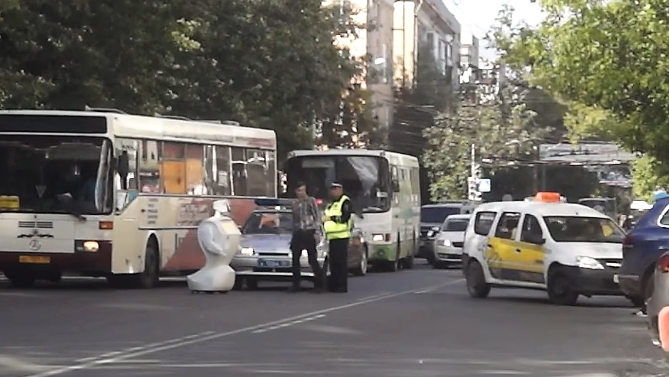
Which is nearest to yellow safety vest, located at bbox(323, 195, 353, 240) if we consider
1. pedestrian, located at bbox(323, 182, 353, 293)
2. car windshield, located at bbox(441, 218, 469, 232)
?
pedestrian, located at bbox(323, 182, 353, 293)

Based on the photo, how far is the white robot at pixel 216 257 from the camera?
23484 millimetres

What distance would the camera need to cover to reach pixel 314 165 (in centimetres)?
3506

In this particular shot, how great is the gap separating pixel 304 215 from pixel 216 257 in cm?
160

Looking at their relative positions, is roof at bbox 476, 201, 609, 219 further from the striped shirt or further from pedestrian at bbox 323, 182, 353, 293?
the striped shirt

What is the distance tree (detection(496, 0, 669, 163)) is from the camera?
2692 centimetres

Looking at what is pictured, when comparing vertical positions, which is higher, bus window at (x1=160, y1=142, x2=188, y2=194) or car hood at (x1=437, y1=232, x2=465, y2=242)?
bus window at (x1=160, y1=142, x2=188, y2=194)

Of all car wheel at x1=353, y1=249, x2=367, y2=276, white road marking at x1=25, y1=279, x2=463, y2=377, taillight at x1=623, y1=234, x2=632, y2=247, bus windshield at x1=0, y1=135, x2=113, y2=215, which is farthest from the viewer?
car wheel at x1=353, y1=249, x2=367, y2=276

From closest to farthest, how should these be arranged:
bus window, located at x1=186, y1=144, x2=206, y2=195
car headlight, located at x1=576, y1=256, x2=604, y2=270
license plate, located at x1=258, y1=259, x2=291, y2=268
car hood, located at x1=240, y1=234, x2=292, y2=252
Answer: car headlight, located at x1=576, y1=256, x2=604, y2=270, license plate, located at x1=258, y1=259, x2=291, y2=268, car hood, located at x1=240, y1=234, x2=292, y2=252, bus window, located at x1=186, y1=144, x2=206, y2=195

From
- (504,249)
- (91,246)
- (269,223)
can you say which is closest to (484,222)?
(504,249)

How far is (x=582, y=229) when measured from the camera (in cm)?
2362

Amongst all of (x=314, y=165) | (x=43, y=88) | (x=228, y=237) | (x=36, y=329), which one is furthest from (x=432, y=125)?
(x=36, y=329)

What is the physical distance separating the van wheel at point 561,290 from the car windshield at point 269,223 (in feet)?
15.9

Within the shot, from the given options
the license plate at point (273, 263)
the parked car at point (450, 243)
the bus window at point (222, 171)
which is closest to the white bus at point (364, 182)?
the parked car at point (450, 243)

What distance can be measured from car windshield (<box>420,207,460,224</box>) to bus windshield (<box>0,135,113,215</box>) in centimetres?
2332
